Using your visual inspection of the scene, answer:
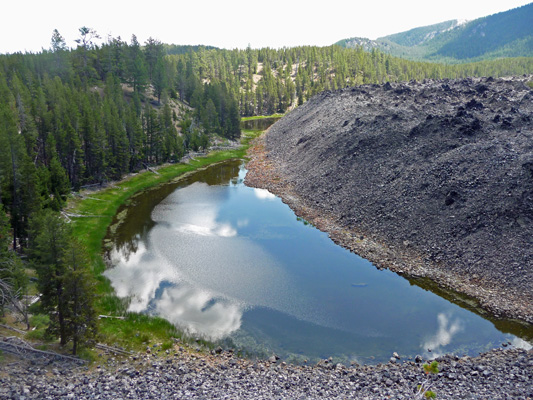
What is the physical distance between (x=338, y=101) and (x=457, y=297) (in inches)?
2982

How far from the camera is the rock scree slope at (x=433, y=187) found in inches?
1385

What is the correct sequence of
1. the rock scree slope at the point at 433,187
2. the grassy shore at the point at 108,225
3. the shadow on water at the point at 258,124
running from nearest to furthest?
the grassy shore at the point at 108,225, the rock scree slope at the point at 433,187, the shadow on water at the point at 258,124

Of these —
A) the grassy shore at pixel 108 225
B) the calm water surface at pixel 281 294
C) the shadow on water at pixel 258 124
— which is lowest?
the calm water surface at pixel 281 294

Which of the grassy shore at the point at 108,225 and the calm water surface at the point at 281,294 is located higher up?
the grassy shore at the point at 108,225

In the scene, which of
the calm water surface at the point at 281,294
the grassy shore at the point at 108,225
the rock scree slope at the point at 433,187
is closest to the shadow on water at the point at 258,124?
the grassy shore at the point at 108,225

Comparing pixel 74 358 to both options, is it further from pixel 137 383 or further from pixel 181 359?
pixel 181 359

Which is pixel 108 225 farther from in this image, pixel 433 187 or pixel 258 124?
pixel 258 124

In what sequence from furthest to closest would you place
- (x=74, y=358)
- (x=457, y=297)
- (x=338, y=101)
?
(x=338, y=101), (x=457, y=297), (x=74, y=358)

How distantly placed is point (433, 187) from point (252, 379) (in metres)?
34.5

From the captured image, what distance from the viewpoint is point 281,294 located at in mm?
34594

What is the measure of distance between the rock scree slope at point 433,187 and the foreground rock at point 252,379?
28.9 ft

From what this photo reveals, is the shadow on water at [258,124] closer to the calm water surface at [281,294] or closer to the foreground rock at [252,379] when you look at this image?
the calm water surface at [281,294]

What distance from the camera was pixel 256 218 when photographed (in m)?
54.7

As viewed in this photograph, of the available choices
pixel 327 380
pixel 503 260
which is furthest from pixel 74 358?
pixel 503 260
